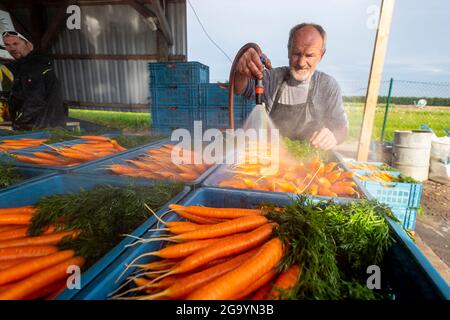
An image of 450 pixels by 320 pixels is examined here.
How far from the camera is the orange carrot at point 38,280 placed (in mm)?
997

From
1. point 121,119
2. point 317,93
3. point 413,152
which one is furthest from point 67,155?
point 121,119

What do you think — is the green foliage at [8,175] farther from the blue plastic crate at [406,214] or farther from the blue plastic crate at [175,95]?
the blue plastic crate at [175,95]

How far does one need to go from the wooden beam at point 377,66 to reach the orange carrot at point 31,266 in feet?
14.8

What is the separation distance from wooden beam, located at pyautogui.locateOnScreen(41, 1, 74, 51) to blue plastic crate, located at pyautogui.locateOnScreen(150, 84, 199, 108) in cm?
629

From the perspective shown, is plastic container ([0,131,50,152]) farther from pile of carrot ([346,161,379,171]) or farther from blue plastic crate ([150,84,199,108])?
pile of carrot ([346,161,379,171])

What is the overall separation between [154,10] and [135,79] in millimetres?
3011

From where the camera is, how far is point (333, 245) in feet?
3.80

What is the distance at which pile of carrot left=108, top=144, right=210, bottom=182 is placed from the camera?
7.35ft

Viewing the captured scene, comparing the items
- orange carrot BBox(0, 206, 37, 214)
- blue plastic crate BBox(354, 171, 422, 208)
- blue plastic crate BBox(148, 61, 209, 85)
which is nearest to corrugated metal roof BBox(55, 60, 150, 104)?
blue plastic crate BBox(148, 61, 209, 85)

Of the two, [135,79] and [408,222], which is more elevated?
[135,79]

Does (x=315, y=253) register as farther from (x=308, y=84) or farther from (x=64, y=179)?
(x=308, y=84)

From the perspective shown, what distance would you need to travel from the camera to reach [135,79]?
10.9 meters
